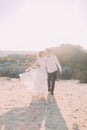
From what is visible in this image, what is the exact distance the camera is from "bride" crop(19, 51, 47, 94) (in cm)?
1093

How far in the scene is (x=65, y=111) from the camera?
902cm

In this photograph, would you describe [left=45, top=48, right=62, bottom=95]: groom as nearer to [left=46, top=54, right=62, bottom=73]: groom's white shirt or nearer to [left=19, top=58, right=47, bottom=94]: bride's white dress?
[left=46, top=54, right=62, bottom=73]: groom's white shirt

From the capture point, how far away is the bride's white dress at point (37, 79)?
430 inches

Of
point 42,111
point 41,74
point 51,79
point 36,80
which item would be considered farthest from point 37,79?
point 42,111

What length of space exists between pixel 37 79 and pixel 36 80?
2.3 inches

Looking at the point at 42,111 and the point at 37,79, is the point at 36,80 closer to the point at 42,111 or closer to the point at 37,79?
the point at 37,79

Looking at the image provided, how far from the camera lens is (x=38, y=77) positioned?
11008 mm

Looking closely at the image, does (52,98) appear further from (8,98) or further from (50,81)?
(8,98)

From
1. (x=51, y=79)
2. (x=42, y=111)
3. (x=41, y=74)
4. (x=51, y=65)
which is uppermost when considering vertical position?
(x=51, y=65)

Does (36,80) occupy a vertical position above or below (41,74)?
below

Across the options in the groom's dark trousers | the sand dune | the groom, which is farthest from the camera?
the groom's dark trousers

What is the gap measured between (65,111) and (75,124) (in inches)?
58.4

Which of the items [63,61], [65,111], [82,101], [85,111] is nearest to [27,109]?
[65,111]

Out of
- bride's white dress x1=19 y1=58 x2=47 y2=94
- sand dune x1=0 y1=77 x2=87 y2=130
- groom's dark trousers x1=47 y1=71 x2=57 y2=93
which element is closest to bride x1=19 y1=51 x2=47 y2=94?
bride's white dress x1=19 y1=58 x2=47 y2=94
